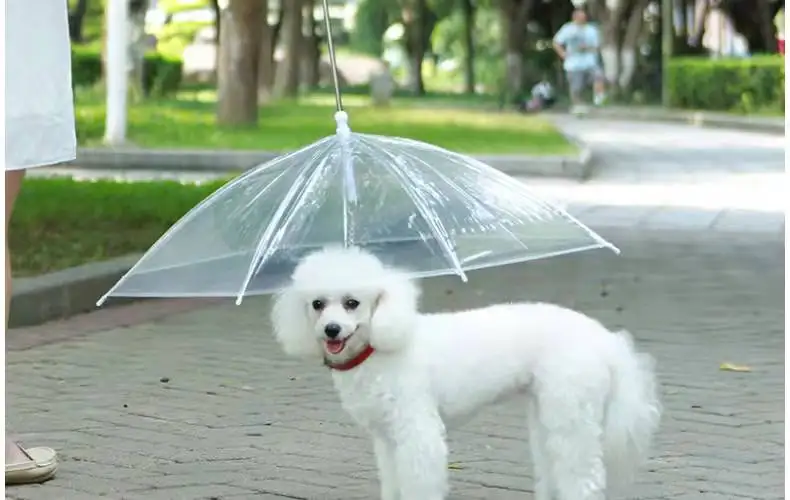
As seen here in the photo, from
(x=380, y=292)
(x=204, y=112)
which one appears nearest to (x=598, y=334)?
(x=380, y=292)

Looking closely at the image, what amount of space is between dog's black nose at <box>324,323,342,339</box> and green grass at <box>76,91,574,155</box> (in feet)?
41.2

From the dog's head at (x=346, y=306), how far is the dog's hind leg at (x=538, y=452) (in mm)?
517

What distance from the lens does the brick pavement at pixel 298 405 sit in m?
4.54

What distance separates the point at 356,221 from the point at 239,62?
647 inches

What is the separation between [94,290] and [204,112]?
1734 cm

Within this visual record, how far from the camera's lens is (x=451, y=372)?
3850 mm

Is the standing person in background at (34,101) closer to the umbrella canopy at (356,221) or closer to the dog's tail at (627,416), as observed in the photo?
the umbrella canopy at (356,221)

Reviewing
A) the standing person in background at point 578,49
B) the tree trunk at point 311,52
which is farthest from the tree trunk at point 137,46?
the standing person in background at point 578,49

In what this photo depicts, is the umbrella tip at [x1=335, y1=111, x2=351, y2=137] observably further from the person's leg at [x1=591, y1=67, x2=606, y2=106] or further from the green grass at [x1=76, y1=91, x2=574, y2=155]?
the person's leg at [x1=591, y1=67, x2=606, y2=106]

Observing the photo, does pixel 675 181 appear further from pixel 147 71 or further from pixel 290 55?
pixel 147 71

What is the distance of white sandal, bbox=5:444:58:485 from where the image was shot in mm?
4418

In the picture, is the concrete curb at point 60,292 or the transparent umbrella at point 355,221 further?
the concrete curb at point 60,292

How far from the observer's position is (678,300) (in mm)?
7957

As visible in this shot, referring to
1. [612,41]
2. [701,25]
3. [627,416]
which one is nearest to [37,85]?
[627,416]
